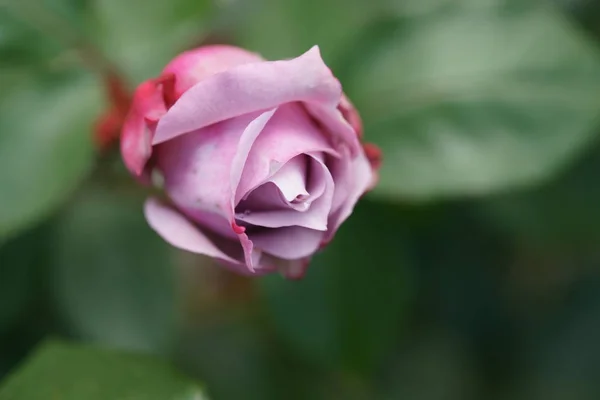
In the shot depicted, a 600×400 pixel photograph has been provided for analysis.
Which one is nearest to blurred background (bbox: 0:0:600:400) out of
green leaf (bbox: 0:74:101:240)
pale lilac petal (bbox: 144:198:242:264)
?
green leaf (bbox: 0:74:101:240)

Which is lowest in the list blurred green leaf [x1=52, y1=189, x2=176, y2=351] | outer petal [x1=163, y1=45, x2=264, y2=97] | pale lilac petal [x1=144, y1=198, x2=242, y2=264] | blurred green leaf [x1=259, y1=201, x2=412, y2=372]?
blurred green leaf [x1=259, y1=201, x2=412, y2=372]

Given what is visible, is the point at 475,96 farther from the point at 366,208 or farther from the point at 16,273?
the point at 16,273

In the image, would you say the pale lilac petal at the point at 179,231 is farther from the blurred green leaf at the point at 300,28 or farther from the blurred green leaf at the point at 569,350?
the blurred green leaf at the point at 569,350

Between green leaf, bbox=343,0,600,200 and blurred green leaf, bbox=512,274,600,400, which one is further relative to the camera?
blurred green leaf, bbox=512,274,600,400

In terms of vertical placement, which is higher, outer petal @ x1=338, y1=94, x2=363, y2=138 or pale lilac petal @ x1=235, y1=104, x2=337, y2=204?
pale lilac petal @ x1=235, y1=104, x2=337, y2=204

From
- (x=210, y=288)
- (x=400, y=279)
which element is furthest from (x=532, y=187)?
(x=210, y=288)

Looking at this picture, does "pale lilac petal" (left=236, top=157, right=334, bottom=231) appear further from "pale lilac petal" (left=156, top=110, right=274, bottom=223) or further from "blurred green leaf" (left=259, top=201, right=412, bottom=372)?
"blurred green leaf" (left=259, top=201, right=412, bottom=372)

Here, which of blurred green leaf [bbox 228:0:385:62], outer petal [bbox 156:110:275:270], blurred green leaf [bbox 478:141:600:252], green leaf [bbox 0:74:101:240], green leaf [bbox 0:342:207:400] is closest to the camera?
outer petal [bbox 156:110:275:270]

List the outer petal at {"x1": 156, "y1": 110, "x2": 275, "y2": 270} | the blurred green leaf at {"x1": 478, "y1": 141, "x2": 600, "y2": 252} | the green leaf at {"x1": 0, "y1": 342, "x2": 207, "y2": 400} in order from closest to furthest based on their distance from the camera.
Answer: the outer petal at {"x1": 156, "y1": 110, "x2": 275, "y2": 270}
the green leaf at {"x1": 0, "y1": 342, "x2": 207, "y2": 400}
the blurred green leaf at {"x1": 478, "y1": 141, "x2": 600, "y2": 252}

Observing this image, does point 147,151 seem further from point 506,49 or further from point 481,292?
point 481,292
